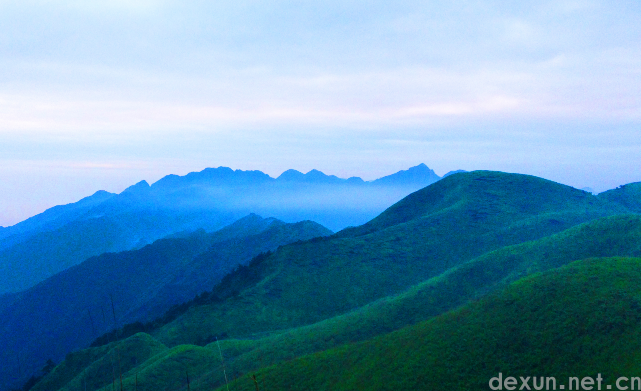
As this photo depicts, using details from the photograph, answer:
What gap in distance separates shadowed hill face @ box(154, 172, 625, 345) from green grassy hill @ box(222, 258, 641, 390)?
37403 mm

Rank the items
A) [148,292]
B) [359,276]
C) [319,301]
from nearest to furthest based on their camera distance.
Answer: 1. [319,301]
2. [359,276]
3. [148,292]

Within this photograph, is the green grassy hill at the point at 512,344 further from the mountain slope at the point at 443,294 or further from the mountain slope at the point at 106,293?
the mountain slope at the point at 106,293

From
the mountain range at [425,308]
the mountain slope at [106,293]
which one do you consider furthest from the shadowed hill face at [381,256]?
the mountain slope at [106,293]

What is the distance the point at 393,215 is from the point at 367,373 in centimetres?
10400

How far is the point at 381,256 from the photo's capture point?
10600cm

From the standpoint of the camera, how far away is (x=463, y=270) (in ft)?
259

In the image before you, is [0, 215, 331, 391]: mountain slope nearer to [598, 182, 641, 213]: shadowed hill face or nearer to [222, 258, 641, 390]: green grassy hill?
[598, 182, 641, 213]: shadowed hill face

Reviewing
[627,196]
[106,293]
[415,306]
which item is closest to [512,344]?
[415,306]

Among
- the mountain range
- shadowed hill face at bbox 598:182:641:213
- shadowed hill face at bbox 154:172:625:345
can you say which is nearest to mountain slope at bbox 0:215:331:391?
the mountain range

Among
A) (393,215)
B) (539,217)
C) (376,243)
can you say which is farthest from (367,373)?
(393,215)

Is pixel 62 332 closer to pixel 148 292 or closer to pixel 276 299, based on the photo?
pixel 148 292

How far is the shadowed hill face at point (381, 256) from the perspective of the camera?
87.6 m

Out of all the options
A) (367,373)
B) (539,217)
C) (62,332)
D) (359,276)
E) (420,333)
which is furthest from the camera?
(62,332)

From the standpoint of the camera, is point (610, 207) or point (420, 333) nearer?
point (420, 333)
